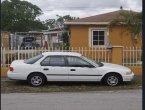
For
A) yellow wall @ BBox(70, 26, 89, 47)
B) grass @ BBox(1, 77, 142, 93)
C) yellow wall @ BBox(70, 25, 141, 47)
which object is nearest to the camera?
grass @ BBox(1, 77, 142, 93)

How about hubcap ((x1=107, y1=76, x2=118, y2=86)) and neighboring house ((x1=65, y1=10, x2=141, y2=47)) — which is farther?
neighboring house ((x1=65, y1=10, x2=141, y2=47))

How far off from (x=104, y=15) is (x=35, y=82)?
49.8 feet

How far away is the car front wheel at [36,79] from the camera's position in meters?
13.8

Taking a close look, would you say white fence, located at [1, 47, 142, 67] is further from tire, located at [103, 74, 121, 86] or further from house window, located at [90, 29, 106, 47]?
house window, located at [90, 29, 106, 47]

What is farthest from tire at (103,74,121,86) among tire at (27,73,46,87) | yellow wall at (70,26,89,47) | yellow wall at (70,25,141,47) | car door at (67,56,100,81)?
yellow wall at (70,26,89,47)

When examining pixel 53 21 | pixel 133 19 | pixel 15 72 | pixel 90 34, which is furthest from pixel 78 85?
pixel 53 21

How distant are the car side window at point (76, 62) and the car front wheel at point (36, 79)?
1135 millimetres

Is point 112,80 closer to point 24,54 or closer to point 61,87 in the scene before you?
point 61,87

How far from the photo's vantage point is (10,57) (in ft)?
55.8

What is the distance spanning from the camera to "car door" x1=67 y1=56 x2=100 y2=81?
13.8 meters

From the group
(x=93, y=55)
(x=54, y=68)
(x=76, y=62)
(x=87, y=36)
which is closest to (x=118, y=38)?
(x=87, y=36)

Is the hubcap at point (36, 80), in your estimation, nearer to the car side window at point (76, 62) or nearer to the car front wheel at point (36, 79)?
the car front wheel at point (36, 79)

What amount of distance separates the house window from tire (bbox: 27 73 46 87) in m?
12.0
